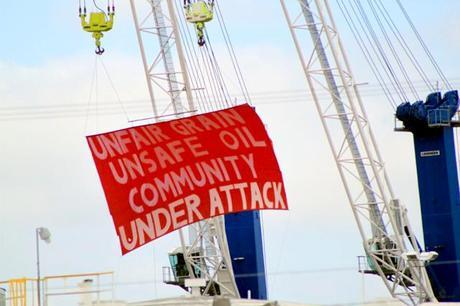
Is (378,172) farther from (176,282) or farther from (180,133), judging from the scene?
(180,133)

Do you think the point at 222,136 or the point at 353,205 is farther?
the point at 353,205

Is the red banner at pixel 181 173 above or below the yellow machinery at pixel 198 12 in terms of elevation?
below

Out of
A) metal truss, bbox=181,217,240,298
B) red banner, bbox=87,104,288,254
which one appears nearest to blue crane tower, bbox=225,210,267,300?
metal truss, bbox=181,217,240,298

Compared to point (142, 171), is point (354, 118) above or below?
above

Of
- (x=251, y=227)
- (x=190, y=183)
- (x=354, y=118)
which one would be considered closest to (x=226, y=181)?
(x=190, y=183)

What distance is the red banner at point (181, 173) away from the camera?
170 feet

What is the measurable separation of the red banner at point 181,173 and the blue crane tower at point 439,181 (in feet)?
84.6

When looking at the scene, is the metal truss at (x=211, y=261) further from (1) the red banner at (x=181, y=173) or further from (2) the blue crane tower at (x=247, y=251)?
(1) the red banner at (x=181, y=173)

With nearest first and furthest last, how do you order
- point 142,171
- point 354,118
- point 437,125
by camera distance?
1. point 142,171
2. point 354,118
3. point 437,125

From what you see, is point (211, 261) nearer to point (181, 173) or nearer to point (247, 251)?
point (247, 251)

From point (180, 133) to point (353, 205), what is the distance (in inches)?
915

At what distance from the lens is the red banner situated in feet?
170

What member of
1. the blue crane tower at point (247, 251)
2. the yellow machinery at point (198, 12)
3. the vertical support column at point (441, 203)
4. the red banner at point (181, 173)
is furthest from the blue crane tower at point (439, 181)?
the red banner at point (181, 173)

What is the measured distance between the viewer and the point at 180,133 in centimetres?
5281
